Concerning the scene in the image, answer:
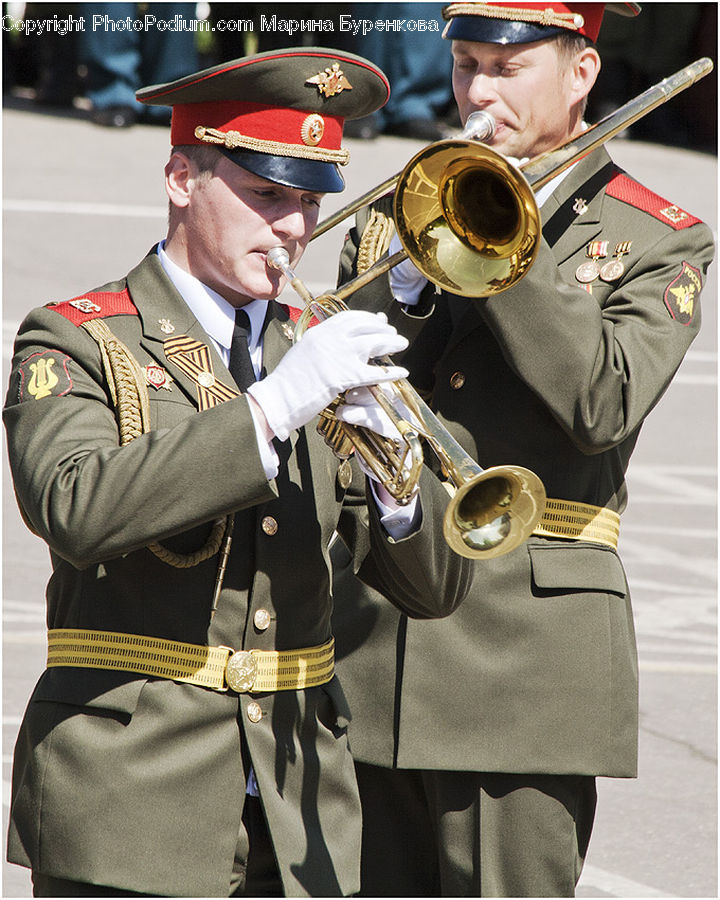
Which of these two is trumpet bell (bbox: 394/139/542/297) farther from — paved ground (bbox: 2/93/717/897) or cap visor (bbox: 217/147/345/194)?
paved ground (bbox: 2/93/717/897)

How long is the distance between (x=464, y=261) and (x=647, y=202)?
54cm

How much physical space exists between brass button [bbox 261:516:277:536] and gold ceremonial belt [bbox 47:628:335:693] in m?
0.19

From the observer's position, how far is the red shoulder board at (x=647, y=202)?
134 inches

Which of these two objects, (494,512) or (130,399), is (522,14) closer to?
(494,512)

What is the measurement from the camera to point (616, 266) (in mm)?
3344

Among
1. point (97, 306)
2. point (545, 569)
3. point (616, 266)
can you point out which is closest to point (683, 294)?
point (616, 266)

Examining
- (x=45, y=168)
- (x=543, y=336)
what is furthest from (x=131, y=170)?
(x=543, y=336)

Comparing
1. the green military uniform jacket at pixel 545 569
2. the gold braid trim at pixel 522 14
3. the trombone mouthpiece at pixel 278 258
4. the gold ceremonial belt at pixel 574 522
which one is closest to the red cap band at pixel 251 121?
the trombone mouthpiece at pixel 278 258

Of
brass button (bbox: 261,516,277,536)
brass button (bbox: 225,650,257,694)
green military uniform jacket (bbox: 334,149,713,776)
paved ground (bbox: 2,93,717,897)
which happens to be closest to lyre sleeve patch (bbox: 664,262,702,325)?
green military uniform jacket (bbox: 334,149,713,776)

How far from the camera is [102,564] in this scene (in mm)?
2553

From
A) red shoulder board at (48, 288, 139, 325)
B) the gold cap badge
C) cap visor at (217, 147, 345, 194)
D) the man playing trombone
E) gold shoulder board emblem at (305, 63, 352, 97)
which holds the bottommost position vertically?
the man playing trombone

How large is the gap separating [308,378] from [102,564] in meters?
0.44

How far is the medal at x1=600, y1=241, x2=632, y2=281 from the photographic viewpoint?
334 centimetres

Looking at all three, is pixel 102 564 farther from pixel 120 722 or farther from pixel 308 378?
pixel 308 378
